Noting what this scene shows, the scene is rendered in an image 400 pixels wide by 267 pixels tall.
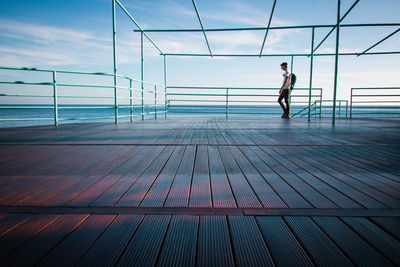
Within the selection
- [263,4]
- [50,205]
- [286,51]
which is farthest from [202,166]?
[286,51]

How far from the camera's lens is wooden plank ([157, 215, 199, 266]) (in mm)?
565

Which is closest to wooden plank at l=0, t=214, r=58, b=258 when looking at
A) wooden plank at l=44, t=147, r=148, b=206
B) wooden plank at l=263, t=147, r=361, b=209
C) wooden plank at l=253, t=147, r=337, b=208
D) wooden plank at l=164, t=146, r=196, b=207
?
wooden plank at l=44, t=147, r=148, b=206

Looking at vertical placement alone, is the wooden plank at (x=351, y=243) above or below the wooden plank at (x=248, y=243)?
above

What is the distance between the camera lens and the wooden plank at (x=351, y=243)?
1.84ft

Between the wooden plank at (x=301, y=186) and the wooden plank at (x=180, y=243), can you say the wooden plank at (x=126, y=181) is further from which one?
the wooden plank at (x=301, y=186)

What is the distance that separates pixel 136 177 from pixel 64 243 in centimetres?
Result: 62

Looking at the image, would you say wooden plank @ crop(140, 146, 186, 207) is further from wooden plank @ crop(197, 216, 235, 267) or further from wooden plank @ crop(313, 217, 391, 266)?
wooden plank @ crop(313, 217, 391, 266)

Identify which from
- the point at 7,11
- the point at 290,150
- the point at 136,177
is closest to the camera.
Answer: the point at 136,177

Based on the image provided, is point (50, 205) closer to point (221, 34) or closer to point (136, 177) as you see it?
point (136, 177)

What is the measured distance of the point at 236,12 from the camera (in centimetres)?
470

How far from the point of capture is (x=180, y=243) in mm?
637

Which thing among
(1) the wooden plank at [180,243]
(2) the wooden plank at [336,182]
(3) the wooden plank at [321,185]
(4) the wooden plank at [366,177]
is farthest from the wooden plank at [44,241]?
(4) the wooden plank at [366,177]

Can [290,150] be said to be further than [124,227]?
Yes

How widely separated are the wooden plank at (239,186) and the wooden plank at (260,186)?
1.0 inches
